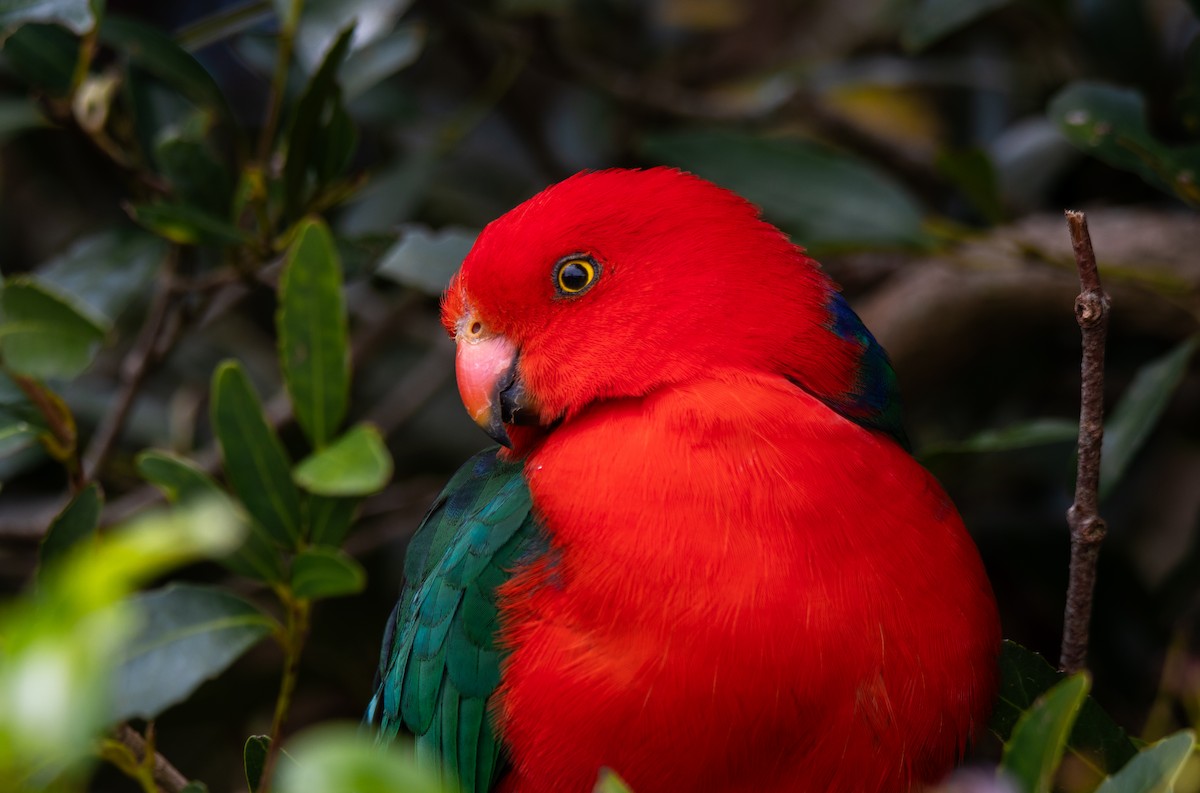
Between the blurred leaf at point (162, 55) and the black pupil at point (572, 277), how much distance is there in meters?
0.77

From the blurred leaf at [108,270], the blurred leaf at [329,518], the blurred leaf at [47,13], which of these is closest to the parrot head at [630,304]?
→ the blurred leaf at [329,518]

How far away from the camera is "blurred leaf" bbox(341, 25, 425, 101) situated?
223 centimetres

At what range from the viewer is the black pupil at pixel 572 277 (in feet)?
5.44

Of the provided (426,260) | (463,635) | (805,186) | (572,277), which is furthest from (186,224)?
(805,186)

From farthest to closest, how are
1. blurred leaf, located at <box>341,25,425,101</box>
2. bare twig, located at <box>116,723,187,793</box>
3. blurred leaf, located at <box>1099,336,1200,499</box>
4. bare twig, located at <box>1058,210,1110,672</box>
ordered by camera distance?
blurred leaf, located at <box>341,25,425,101</box>
blurred leaf, located at <box>1099,336,1200,499</box>
bare twig, located at <box>116,723,187,793</box>
bare twig, located at <box>1058,210,1110,672</box>

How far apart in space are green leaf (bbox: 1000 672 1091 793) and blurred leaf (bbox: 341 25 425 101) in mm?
1672

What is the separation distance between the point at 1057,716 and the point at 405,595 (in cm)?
99

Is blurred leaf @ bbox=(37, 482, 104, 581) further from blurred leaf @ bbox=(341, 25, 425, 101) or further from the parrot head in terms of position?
blurred leaf @ bbox=(341, 25, 425, 101)

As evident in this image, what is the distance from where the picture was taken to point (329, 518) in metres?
1.71

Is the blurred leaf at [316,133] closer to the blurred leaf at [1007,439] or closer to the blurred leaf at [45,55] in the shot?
the blurred leaf at [45,55]

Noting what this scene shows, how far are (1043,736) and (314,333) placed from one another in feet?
3.55

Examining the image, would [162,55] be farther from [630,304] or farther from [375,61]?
[630,304]

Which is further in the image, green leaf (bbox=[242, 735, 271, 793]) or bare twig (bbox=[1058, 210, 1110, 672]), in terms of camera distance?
green leaf (bbox=[242, 735, 271, 793])

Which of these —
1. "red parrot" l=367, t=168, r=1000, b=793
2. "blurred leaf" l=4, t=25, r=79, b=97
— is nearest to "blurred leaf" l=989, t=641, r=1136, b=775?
"red parrot" l=367, t=168, r=1000, b=793
